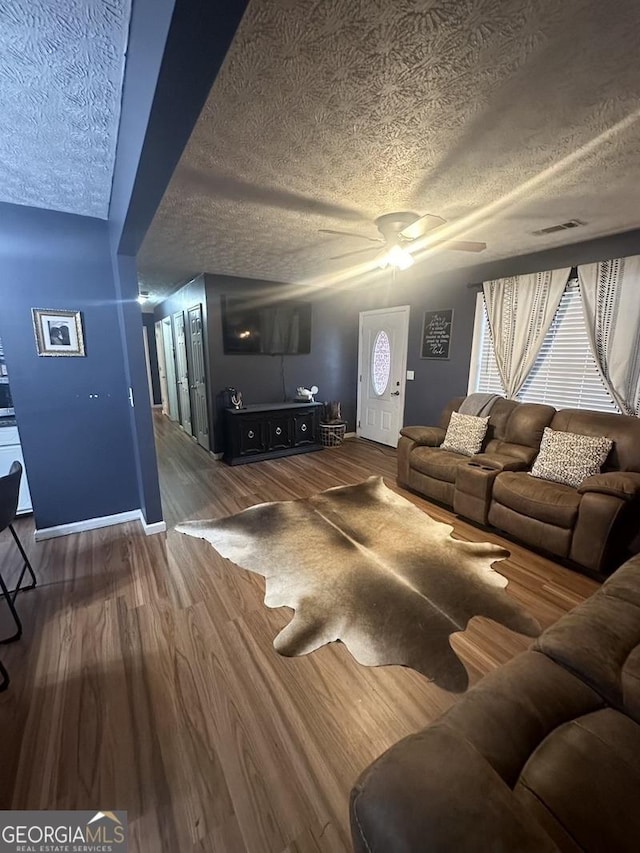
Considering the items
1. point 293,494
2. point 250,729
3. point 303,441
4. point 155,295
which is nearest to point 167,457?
point 303,441

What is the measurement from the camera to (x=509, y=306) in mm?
3566

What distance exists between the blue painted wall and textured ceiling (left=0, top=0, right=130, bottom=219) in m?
0.40

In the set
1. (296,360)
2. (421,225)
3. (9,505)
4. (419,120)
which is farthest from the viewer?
(296,360)

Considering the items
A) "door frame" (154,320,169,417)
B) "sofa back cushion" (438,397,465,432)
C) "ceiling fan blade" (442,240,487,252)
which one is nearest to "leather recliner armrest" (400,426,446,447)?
"sofa back cushion" (438,397,465,432)

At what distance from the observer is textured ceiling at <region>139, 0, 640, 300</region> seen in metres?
1.03

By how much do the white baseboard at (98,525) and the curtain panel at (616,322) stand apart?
13.0 feet

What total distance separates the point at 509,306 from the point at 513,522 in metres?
2.23

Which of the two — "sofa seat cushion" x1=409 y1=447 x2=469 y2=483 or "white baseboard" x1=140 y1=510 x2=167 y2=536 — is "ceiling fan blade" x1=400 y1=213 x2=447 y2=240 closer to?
"sofa seat cushion" x1=409 y1=447 x2=469 y2=483

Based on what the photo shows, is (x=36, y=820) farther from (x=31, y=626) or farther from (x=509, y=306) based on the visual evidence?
(x=509, y=306)

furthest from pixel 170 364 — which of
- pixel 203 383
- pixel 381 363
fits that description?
pixel 381 363

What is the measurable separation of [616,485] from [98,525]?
3878 mm

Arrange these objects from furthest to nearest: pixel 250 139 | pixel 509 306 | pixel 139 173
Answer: pixel 509 306 → pixel 250 139 → pixel 139 173

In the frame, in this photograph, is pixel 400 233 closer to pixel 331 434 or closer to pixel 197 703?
pixel 197 703

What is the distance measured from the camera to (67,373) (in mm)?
2646
